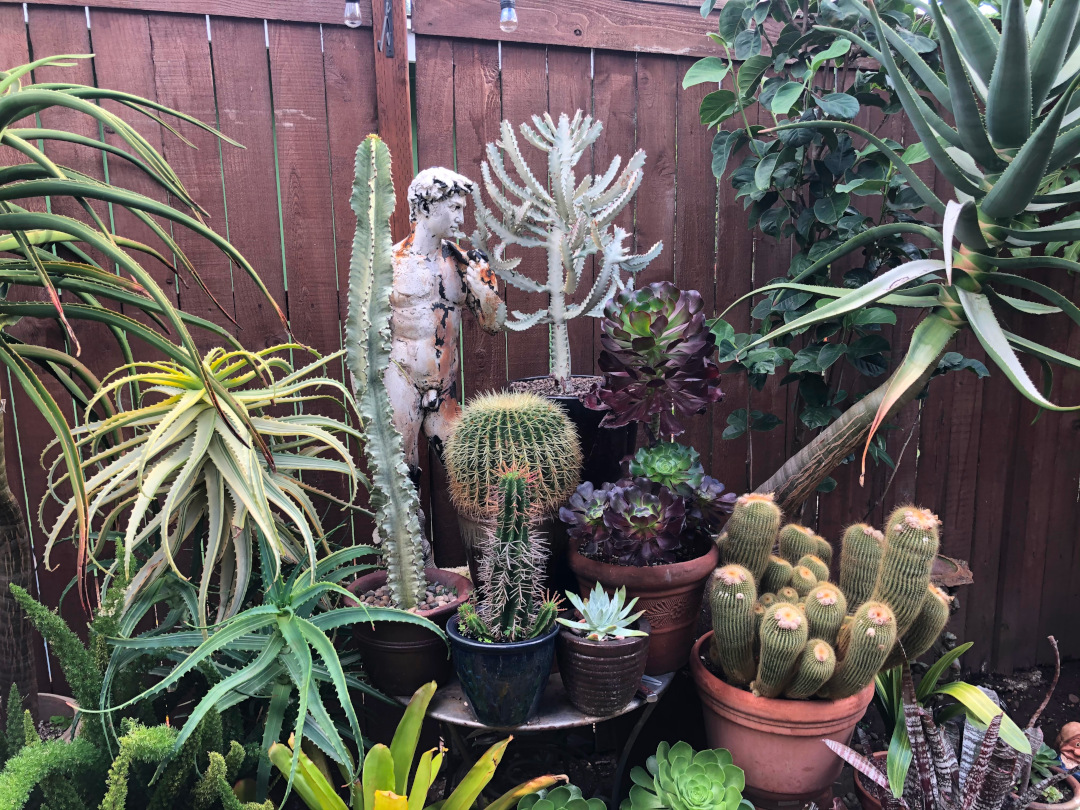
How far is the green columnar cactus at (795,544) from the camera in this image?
1.76 meters

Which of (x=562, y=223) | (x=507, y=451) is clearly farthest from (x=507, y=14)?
(x=507, y=451)

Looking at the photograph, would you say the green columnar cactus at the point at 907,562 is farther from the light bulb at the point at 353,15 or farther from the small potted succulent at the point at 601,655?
the light bulb at the point at 353,15

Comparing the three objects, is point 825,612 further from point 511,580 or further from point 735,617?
point 511,580

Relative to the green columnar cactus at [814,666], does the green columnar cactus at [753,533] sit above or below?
above

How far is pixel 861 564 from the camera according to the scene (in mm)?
1636

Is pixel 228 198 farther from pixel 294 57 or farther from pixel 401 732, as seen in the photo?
pixel 401 732

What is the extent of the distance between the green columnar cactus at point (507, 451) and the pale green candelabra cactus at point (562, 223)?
0.36 metres

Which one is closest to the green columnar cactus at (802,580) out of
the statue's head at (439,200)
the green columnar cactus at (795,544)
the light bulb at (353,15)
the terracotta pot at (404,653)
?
the green columnar cactus at (795,544)

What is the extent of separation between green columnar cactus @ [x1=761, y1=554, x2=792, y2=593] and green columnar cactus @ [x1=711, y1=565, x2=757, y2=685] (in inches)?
7.2

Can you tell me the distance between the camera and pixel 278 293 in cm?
211

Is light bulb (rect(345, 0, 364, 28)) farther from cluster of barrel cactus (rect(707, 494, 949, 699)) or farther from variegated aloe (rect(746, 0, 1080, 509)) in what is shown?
cluster of barrel cactus (rect(707, 494, 949, 699))

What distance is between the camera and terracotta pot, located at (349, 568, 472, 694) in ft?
4.72

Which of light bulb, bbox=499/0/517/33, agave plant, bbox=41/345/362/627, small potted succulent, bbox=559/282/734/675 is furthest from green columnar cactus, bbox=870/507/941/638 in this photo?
light bulb, bbox=499/0/517/33

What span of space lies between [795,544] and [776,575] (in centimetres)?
17
